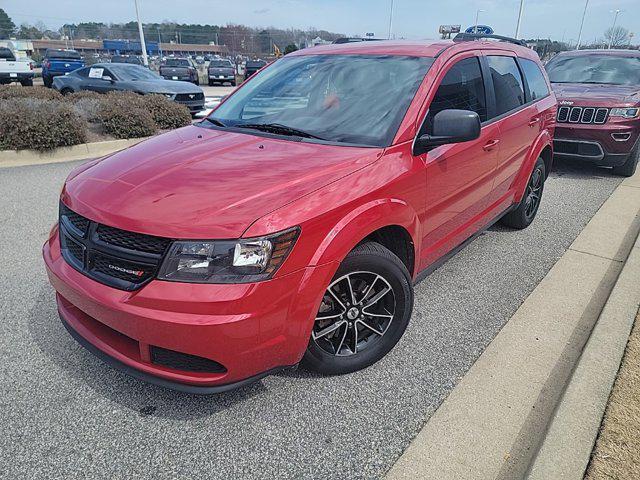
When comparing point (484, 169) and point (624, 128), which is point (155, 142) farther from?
point (624, 128)

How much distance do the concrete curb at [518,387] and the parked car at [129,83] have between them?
10882 mm

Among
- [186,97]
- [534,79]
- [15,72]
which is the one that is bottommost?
[15,72]

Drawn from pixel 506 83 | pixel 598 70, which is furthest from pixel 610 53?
pixel 506 83

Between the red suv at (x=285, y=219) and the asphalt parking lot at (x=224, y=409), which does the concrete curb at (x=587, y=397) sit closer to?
the asphalt parking lot at (x=224, y=409)

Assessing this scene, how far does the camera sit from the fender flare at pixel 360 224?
223 centimetres

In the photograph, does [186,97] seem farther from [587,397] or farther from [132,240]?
[587,397]

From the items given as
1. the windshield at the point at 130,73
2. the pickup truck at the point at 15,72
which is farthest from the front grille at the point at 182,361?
the pickup truck at the point at 15,72

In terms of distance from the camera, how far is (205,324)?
1970 mm

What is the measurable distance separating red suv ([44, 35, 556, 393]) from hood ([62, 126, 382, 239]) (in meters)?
0.01

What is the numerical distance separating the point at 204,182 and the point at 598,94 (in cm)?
711

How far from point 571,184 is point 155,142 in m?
6.28

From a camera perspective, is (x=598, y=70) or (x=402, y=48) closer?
(x=402, y=48)

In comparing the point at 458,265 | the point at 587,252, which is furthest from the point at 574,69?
the point at 458,265

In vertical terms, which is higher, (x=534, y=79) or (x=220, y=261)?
(x=534, y=79)
